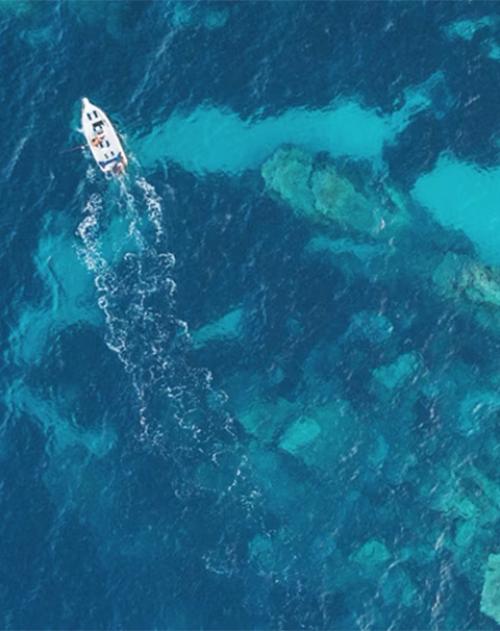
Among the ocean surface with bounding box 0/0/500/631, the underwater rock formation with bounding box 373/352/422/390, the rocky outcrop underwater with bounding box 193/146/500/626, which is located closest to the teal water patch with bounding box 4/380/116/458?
the ocean surface with bounding box 0/0/500/631

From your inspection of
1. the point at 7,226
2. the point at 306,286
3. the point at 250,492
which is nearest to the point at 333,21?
the point at 306,286

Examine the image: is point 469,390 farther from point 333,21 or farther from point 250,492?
point 333,21

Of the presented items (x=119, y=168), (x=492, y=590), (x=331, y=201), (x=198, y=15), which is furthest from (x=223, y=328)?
(x=492, y=590)

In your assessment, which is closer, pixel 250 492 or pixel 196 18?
pixel 250 492

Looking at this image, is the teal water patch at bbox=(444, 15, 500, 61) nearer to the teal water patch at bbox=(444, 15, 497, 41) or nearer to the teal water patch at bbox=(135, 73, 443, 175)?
the teal water patch at bbox=(444, 15, 497, 41)

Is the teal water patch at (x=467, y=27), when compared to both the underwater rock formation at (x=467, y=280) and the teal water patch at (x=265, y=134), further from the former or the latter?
the underwater rock formation at (x=467, y=280)

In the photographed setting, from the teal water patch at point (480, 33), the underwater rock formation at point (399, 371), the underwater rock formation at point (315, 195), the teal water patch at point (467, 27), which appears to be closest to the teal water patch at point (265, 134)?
the underwater rock formation at point (315, 195)

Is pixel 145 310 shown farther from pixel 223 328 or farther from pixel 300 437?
pixel 300 437
